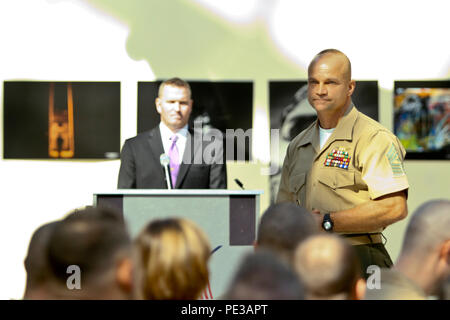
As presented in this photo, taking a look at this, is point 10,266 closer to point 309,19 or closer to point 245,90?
Result: point 245,90

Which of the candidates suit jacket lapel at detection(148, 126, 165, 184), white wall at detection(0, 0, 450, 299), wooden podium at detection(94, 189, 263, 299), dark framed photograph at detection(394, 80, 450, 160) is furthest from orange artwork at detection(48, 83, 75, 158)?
dark framed photograph at detection(394, 80, 450, 160)

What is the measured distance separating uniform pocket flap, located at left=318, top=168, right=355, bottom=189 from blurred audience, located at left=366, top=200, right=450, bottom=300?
1.04m

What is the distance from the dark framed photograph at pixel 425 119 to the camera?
640 cm

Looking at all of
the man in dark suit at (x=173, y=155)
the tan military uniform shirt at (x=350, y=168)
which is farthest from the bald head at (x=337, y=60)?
the man in dark suit at (x=173, y=155)

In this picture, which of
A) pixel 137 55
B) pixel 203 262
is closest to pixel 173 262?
pixel 203 262

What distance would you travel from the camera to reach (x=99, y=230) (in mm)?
2197

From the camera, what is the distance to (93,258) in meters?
2.16

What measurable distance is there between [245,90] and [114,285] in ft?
14.5

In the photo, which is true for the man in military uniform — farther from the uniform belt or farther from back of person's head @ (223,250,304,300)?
back of person's head @ (223,250,304,300)

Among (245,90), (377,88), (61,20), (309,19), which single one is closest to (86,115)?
(61,20)

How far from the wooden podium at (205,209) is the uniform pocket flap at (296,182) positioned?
249 mm

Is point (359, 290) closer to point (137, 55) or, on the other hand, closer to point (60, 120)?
point (137, 55)

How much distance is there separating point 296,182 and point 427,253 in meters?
1.46

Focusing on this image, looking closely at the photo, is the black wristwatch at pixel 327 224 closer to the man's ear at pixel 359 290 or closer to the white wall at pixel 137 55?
the man's ear at pixel 359 290
